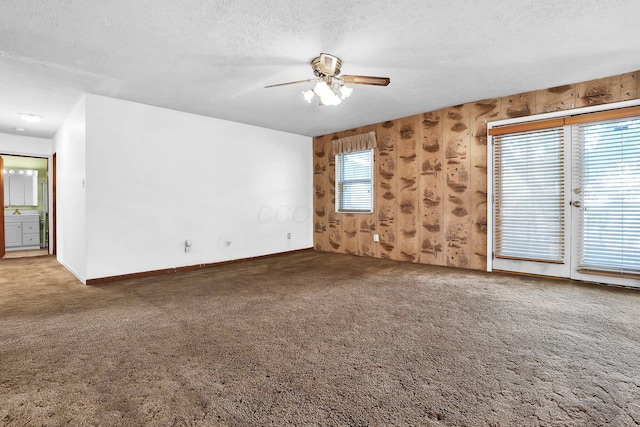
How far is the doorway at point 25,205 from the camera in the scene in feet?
22.4

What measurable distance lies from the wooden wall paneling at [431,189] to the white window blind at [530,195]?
2.45 feet

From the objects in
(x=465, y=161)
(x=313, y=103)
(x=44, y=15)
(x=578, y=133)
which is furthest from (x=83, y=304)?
(x=578, y=133)

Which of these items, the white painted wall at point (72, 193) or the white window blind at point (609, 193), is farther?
the white painted wall at point (72, 193)

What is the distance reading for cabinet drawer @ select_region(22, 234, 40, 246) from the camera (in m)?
7.00

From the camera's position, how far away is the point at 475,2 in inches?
82.9

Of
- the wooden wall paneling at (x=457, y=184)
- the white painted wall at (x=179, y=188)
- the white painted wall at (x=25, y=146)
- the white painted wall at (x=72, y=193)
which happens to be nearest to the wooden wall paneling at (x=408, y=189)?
the wooden wall paneling at (x=457, y=184)

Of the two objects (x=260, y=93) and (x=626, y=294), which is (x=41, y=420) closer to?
(x=260, y=93)

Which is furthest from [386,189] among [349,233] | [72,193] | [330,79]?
[72,193]

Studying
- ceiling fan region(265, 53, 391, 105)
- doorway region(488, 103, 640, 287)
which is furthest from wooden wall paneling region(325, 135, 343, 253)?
ceiling fan region(265, 53, 391, 105)

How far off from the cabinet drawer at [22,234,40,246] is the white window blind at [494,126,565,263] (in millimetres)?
9738

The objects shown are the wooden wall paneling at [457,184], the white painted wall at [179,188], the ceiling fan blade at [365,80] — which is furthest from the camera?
the wooden wall paneling at [457,184]

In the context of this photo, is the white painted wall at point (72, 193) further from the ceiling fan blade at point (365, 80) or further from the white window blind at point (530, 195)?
the white window blind at point (530, 195)

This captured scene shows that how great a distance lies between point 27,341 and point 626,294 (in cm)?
535

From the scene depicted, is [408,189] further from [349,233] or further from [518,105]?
[518,105]
